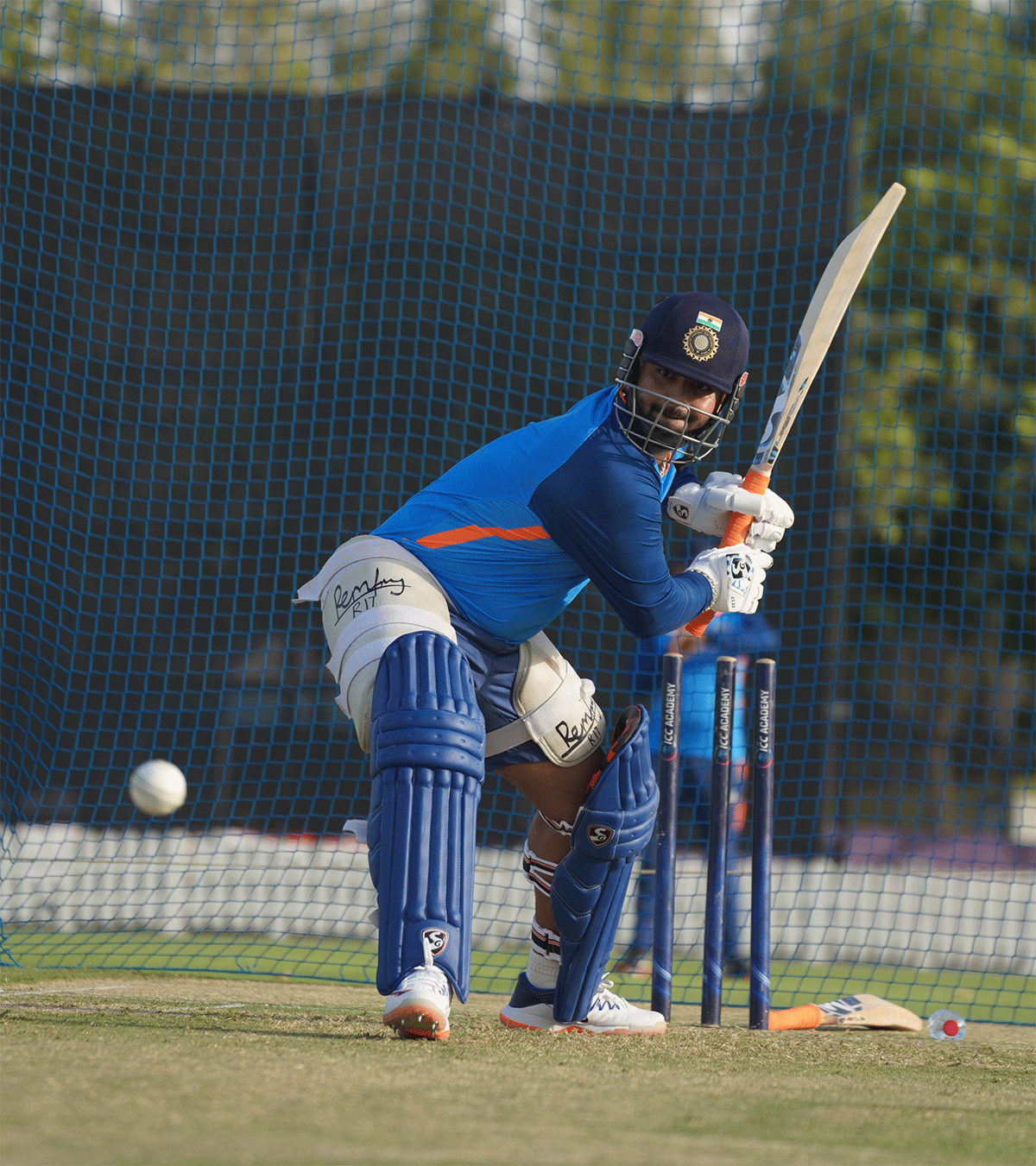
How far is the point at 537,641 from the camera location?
9.75 feet

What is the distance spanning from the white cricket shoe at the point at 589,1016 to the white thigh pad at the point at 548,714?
0.56 m

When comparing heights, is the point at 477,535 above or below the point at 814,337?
below

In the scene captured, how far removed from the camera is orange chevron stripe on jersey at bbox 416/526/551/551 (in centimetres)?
274

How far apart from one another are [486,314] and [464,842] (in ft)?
19.2

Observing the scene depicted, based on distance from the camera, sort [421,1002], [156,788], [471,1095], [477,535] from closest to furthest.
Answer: [471,1095]
[421,1002]
[477,535]
[156,788]

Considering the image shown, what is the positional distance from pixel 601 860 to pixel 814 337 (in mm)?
1338

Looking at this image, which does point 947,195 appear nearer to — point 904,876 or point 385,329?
point 385,329

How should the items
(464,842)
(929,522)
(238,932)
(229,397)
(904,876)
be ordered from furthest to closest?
(229,397) → (929,522) → (904,876) → (238,932) → (464,842)

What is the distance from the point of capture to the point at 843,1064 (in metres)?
2.53

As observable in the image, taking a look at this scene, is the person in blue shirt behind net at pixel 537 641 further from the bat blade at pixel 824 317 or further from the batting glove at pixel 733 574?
the bat blade at pixel 824 317

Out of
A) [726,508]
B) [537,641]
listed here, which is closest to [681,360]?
[726,508]

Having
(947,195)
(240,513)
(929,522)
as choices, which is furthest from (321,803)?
(947,195)

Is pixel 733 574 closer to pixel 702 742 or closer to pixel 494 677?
pixel 494 677

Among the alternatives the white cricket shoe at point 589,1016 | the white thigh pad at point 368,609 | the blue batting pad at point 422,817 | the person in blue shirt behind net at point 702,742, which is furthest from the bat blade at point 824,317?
the white cricket shoe at point 589,1016
